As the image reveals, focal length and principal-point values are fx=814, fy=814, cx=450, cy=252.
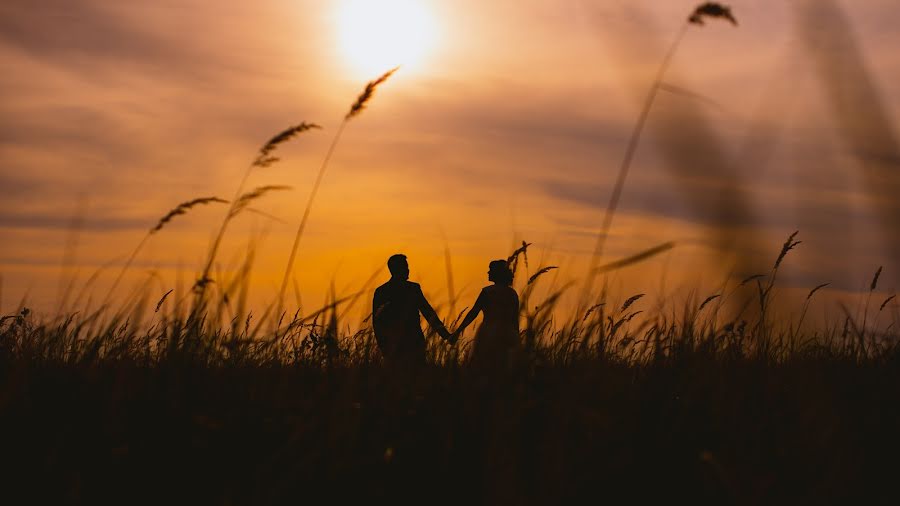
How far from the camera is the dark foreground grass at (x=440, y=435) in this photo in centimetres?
263

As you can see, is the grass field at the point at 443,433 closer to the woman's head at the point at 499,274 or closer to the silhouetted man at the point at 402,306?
the silhouetted man at the point at 402,306

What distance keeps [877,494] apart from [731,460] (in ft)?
1.55

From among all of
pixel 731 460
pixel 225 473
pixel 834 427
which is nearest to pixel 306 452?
pixel 225 473

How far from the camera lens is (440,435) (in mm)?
3059

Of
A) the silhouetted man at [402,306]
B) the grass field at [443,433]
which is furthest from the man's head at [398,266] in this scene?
the grass field at [443,433]

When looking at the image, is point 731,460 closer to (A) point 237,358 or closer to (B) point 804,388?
(B) point 804,388

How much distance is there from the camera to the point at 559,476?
2529mm

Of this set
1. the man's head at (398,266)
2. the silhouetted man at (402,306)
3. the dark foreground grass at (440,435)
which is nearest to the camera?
the dark foreground grass at (440,435)

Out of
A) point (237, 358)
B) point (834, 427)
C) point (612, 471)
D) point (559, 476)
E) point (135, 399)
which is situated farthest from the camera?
point (237, 358)

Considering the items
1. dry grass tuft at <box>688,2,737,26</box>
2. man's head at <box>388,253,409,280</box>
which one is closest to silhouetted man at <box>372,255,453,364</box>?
man's head at <box>388,253,409,280</box>

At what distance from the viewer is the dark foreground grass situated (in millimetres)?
2629

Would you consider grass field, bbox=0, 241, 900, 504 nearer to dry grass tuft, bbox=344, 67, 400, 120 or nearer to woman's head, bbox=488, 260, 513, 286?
dry grass tuft, bbox=344, 67, 400, 120

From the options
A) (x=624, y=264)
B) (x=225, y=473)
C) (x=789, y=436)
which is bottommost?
(x=225, y=473)

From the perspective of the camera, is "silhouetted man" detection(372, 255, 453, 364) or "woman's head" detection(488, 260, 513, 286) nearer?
"silhouetted man" detection(372, 255, 453, 364)
